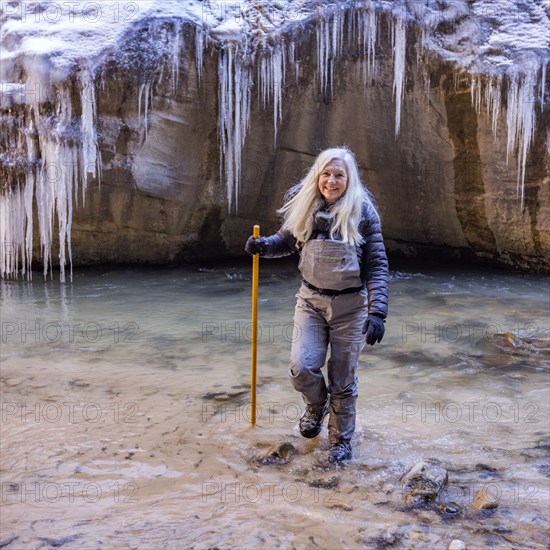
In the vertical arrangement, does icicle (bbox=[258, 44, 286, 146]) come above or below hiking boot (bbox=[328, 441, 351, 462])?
above

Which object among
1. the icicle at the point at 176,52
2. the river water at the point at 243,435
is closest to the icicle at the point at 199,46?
the icicle at the point at 176,52

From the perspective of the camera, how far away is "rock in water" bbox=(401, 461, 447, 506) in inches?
115

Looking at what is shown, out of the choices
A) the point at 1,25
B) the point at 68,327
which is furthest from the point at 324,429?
the point at 1,25

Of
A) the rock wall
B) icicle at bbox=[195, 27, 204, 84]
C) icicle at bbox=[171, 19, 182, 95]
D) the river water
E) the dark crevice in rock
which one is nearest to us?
the river water

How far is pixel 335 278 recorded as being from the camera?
10.9 ft

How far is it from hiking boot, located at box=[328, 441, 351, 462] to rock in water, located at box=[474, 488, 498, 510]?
0.71 metres

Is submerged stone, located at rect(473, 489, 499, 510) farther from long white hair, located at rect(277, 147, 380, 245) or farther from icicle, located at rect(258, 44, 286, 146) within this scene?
icicle, located at rect(258, 44, 286, 146)

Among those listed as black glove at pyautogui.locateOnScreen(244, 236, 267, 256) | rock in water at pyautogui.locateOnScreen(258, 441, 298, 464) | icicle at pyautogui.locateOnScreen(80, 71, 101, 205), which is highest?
icicle at pyautogui.locateOnScreen(80, 71, 101, 205)

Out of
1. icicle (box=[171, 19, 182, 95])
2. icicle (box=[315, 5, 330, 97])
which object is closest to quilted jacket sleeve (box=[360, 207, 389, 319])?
icicle (box=[171, 19, 182, 95])

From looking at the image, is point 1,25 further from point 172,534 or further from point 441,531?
point 441,531

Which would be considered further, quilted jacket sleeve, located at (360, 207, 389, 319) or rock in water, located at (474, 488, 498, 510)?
quilted jacket sleeve, located at (360, 207, 389, 319)

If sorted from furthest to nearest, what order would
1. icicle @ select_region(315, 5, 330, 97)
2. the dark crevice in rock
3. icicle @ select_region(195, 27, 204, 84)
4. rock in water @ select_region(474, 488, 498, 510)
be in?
the dark crevice in rock, icicle @ select_region(315, 5, 330, 97), icicle @ select_region(195, 27, 204, 84), rock in water @ select_region(474, 488, 498, 510)

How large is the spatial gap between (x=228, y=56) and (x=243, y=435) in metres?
6.37

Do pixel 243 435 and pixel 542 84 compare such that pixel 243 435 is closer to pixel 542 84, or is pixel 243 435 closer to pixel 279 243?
pixel 279 243
